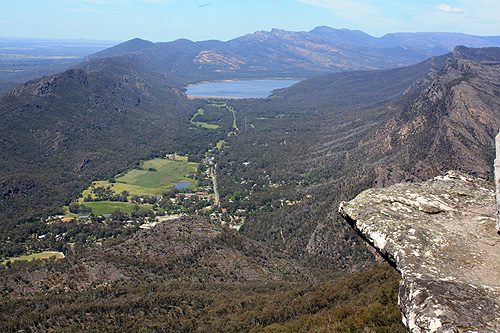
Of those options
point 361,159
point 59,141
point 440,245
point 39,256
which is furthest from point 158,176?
point 440,245

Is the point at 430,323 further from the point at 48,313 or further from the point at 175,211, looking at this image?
the point at 175,211

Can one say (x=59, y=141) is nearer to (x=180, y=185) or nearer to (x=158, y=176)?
(x=158, y=176)

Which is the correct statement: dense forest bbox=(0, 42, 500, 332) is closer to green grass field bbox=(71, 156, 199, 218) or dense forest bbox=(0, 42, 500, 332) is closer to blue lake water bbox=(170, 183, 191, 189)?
green grass field bbox=(71, 156, 199, 218)

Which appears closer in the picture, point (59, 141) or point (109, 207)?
point (109, 207)

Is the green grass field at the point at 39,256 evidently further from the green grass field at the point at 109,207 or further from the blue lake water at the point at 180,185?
the blue lake water at the point at 180,185

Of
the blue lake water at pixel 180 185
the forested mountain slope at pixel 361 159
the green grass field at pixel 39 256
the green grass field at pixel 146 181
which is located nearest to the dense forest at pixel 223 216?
the forested mountain slope at pixel 361 159

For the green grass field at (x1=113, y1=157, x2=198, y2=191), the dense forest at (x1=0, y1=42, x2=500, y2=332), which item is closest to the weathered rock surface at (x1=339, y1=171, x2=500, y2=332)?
the dense forest at (x1=0, y1=42, x2=500, y2=332)

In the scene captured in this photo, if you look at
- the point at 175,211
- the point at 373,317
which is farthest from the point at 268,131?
the point at 373,317
